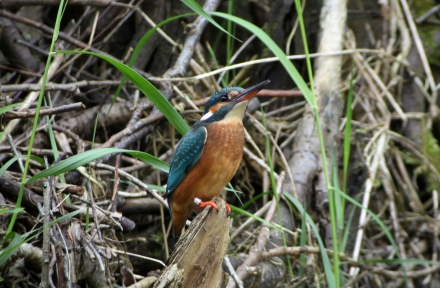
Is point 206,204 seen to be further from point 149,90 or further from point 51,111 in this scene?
point 51,111

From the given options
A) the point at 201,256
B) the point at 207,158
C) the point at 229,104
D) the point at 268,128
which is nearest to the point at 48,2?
the point at 229,104

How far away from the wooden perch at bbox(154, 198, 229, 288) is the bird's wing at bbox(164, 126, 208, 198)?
51 cm

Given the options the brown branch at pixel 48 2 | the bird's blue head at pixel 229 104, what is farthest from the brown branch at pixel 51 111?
the brown branch at pixel 48 2

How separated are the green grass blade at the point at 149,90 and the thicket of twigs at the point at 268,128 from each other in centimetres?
52

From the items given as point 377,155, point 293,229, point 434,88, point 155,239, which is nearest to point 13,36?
point 155,239

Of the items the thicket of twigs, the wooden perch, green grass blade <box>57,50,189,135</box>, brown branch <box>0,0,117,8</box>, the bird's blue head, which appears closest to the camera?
the wooden perch

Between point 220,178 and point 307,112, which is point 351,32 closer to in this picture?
point 307,112

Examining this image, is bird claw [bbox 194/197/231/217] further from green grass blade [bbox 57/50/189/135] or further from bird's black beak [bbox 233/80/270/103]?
bird's black beak [bbox 233/80/270/103]

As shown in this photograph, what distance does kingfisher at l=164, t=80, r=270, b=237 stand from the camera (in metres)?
2.74

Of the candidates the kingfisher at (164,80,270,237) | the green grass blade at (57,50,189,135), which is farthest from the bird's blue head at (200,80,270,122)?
the green grass blade at (57,50,189,135)

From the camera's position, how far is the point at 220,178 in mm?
2734

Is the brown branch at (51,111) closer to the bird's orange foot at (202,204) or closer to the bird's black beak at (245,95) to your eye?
the bird's orange foot at (202,204)

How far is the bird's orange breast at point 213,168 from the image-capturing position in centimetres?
274

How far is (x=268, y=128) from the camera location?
425 centimetres
